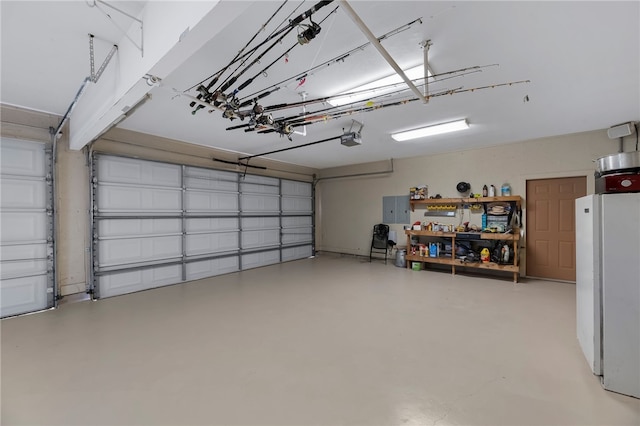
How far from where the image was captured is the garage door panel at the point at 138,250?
13.0 feet

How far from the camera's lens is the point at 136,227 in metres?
4.27

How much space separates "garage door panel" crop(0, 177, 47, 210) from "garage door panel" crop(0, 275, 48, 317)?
924 mm

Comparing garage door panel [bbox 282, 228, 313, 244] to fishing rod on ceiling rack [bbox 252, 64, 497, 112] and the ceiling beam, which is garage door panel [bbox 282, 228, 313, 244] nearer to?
fishing rod on ceiling rack [bbox 252, 64, 497, 112]

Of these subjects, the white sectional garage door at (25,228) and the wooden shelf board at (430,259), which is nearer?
the white sectional garage door at (25,228)

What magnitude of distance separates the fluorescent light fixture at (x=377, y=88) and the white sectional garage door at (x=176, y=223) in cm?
341

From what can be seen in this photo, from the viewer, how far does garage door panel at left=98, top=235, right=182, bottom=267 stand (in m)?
3.96

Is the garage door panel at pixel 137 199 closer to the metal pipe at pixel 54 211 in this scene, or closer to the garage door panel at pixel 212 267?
the metal pipe at pixel 54 211

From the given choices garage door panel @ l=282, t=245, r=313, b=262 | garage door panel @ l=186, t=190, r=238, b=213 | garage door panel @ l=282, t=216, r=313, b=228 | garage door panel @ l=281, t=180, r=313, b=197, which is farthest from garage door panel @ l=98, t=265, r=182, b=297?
garage door panel @ l=281, t=180, r=313, b=197

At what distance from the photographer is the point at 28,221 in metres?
3.33

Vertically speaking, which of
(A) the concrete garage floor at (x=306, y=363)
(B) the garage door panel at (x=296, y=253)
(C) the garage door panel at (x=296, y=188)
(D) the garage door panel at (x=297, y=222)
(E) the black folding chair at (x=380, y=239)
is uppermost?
(C) the garage door panel at (x=296, y=188)

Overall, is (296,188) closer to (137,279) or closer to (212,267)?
(212,267)

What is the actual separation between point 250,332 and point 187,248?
2.87 meters

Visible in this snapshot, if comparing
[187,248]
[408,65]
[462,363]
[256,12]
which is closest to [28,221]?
[187,248]

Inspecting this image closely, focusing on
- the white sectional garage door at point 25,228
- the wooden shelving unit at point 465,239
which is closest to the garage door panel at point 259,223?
the white sectional garage door at point 25,228
